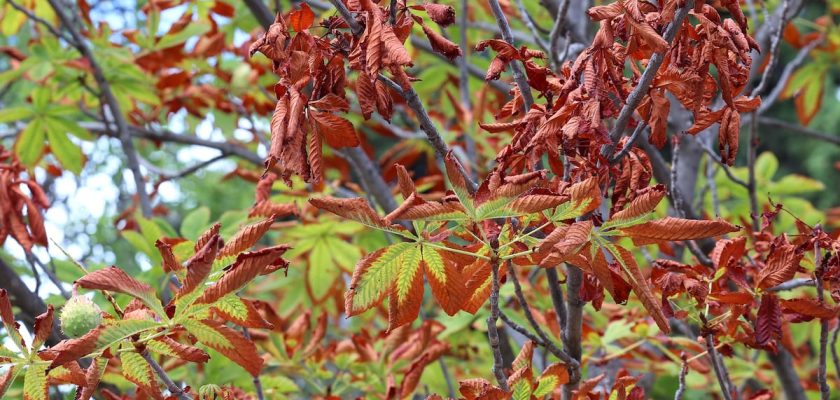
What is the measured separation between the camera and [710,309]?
966 millimetres

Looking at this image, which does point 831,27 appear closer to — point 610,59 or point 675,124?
point 675,124

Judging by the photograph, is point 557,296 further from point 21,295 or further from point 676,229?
point 21,295

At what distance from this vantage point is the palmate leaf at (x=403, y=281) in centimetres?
69

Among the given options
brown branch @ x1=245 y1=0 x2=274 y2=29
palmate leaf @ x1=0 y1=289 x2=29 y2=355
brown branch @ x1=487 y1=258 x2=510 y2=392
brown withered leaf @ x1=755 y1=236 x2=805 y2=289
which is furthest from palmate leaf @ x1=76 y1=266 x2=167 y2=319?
brown branch @ x1=245 y1=0 x2=274 y2=29

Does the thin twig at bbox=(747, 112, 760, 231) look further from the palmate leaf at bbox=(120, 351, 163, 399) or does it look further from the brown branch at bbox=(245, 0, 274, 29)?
the palmate leaf at bbox=(120, 351, 163, 399)

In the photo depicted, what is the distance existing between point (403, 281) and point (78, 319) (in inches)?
11.2

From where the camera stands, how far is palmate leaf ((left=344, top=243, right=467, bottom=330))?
0.69m

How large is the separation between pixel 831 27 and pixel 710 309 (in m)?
1.77

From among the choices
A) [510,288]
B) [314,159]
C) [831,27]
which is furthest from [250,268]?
[831,27]

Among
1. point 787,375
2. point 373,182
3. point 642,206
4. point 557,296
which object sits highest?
point 642,206

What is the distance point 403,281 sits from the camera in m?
0.72

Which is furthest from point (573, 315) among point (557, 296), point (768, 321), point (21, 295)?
point (21, 295)

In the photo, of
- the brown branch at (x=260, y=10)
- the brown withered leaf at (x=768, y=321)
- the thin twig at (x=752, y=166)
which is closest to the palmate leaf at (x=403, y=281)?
the brown withered leaf at (x=768, y=321)

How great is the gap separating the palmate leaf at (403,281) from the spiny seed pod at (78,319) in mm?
232
